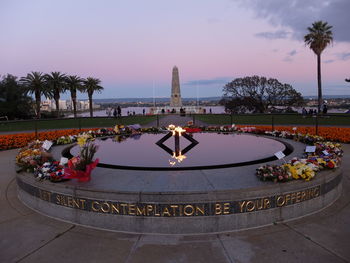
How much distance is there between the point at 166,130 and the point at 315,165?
425 inches

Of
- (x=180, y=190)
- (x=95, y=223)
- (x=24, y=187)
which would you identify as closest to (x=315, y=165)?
(x=180, y=190)

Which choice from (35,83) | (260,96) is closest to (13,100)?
(35,83)

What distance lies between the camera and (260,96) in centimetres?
6694

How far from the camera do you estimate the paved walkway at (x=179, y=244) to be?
4.66 metres

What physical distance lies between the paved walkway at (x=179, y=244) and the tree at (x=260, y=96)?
61.7m

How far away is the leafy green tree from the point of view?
52.7 metres

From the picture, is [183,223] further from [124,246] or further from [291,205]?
[291,205]

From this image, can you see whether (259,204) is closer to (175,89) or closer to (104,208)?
(104,208)

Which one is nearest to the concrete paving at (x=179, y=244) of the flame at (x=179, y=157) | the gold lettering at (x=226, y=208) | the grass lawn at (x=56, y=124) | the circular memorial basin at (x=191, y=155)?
the gold lettering at (x=226, y=208)

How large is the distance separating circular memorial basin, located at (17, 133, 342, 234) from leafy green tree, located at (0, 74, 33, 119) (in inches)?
2047

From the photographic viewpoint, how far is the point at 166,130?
16.8 meters

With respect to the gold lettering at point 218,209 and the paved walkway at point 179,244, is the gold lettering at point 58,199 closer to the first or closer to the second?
the paved walkway at point 179,244

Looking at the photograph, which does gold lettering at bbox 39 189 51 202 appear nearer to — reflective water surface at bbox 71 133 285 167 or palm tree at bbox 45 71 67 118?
reflective water surface at bbox 71 133 285 167

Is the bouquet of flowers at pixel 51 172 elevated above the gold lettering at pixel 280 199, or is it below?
above
